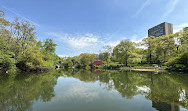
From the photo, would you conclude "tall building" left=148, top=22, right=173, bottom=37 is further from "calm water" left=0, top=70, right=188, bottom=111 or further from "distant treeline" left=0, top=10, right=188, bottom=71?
"calm water" left=0, top=70, right=188, bottom=111

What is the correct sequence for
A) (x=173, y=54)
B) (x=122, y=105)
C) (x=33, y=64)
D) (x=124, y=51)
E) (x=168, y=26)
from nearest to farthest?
1. (x=122, y=105)
2. (x=33, y=64)
3. (x=173, y=54)
4. (x=124, y=51)
5. (x=168, y=26)

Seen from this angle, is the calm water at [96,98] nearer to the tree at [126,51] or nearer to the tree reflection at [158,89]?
the tree reflection at [158,89]

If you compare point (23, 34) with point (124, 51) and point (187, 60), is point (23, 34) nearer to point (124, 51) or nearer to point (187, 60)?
point (124, 51)

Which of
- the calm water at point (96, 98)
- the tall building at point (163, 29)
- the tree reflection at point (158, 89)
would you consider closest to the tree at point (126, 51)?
the tree reflection at point (158, 89)

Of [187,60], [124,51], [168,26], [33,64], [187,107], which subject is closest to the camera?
[187,107]

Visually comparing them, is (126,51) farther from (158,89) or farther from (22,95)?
(22,95)

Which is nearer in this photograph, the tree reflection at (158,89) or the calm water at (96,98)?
the calm water at (96,98)

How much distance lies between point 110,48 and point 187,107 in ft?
123

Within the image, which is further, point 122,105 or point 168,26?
point 168,26

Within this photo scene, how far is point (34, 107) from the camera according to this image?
13.0ft

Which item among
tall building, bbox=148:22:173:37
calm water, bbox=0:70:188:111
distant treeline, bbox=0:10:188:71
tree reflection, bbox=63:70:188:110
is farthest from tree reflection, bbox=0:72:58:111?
tall building, bbox=148:22:173:37

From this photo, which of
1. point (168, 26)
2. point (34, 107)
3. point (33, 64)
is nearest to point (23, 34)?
point (33, 64)

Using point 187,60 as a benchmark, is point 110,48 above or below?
above

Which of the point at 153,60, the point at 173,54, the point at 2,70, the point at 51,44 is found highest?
the point at 51,44
